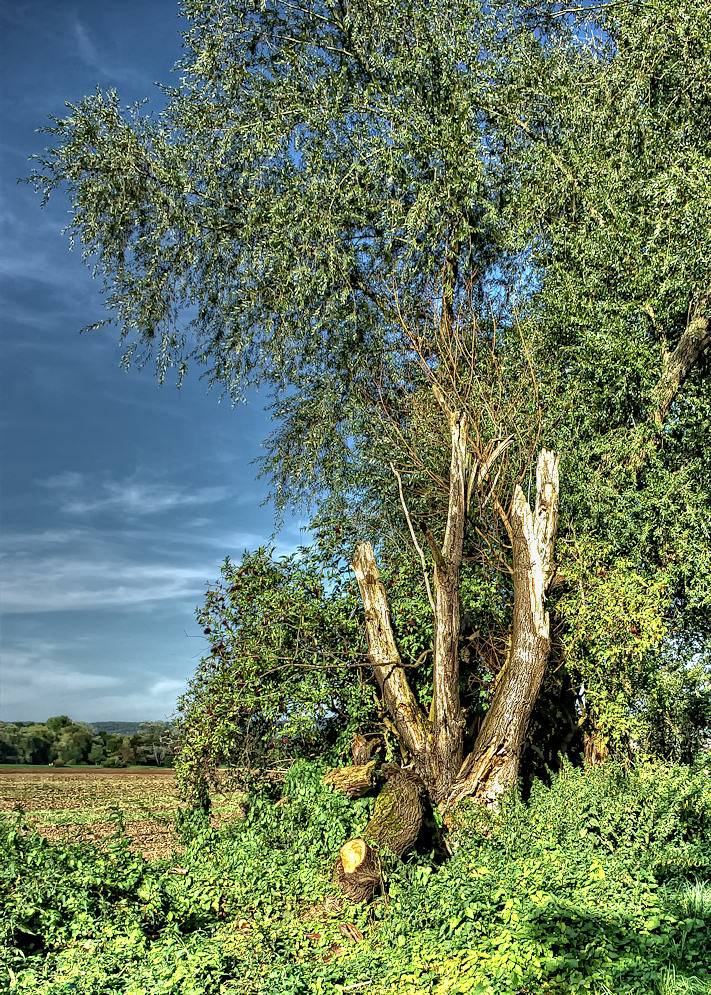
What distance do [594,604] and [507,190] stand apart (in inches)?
260

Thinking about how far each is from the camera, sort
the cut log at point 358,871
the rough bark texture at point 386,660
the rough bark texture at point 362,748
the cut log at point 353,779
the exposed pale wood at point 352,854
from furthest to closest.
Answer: the rough bark texture at point 362,748, the rough bark texture at point 386,660, the cut log at point 353,779, the exposed pale wood at point 352,854, the cut log at point 358,871

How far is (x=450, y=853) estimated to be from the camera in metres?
8.63

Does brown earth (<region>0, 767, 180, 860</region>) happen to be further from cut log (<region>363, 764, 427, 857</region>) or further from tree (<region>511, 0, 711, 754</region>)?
tree (<region>511, 0, 711, 754</region>)

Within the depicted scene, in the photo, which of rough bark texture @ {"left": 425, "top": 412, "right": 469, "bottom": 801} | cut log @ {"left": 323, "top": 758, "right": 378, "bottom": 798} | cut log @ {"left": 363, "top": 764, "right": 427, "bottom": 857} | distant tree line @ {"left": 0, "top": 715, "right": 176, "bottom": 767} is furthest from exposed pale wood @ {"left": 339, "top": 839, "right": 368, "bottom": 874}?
distant tree line @ {"left": 0, "top": 715, "right": 176, "bottom": 767}

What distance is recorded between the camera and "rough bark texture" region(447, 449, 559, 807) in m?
9.17

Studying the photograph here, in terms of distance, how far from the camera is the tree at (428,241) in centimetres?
1107

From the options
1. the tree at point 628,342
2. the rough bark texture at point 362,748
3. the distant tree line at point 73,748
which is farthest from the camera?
the distant tree line at point 73,748

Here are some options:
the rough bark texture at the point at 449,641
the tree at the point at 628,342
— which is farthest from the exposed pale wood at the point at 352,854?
the tree at the point at 628,342

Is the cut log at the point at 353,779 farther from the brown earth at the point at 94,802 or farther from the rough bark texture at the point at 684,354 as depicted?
the rough bark texture at the point at 684,354

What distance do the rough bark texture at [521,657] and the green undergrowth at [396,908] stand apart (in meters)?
0.51

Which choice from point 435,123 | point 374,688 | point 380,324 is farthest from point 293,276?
point 374,688

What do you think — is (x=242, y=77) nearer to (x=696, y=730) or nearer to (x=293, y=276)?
(x=293, y=276)

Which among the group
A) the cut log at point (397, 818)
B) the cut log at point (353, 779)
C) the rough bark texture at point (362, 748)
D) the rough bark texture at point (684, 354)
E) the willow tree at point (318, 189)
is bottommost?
the cut log at point (397, 818)

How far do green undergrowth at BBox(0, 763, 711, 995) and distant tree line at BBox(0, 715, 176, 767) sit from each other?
691 inches
